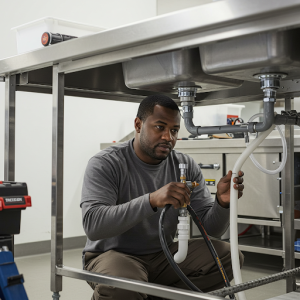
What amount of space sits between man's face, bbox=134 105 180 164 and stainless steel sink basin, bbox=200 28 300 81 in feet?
1.86

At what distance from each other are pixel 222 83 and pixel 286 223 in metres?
0.67

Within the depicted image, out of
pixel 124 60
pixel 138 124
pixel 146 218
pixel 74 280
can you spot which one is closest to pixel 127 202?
pixel 146 218

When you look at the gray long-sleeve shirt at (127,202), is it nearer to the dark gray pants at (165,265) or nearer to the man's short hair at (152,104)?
the dark gray pants at (165,265)

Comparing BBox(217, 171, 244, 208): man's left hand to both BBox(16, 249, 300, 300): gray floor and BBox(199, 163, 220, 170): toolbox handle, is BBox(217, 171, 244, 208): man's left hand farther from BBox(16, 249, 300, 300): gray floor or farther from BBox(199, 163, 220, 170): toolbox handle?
BBox(199, 163, 220, 170): toolbox handle

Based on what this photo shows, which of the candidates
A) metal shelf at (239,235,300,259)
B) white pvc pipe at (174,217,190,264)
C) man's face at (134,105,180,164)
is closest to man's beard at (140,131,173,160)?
man's face at (134,105,180,164)

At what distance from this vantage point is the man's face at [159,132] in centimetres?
169

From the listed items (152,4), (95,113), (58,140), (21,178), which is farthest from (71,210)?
(58,140)

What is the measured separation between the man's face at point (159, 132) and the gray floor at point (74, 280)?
111 centimetres

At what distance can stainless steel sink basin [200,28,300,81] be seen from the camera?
997mm

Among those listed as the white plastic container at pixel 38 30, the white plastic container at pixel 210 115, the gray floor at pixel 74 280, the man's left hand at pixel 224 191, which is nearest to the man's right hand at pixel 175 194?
the man's left hand at pixel 224 191

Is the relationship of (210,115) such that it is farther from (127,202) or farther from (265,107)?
(265,107)

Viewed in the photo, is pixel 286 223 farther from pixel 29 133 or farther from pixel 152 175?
pixel 29 133

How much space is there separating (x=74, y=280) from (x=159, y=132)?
1470 millimetres

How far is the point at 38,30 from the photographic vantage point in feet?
5.52
